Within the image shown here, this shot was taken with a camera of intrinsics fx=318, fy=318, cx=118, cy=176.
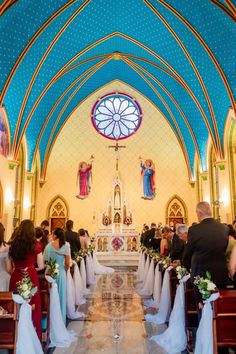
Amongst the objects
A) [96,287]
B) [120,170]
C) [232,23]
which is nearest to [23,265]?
[96,287]

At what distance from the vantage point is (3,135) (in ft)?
43.8

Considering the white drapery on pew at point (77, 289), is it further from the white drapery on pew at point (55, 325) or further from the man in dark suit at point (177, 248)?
the man in dark suit at point (177, 248)

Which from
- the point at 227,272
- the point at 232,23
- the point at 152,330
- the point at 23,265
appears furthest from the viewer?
the point at 232,23

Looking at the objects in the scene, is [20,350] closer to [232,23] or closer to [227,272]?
[227,272]

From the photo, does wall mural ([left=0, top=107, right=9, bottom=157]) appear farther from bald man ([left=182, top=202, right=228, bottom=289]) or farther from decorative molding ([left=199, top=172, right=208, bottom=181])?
bald man ([left=182, top=202, right=228, bottom=289])

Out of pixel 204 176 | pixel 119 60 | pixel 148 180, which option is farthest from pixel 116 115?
pixel 204 176

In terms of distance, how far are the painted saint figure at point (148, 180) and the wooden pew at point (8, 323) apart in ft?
48.7

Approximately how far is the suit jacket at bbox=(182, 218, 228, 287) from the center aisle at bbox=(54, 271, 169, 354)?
1.52m

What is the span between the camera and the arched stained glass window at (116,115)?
63.3 feet

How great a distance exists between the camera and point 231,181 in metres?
13.2

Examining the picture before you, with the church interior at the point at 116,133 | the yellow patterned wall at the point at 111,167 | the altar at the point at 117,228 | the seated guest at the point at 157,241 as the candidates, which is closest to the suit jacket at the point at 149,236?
the church interior at the point at 116,133

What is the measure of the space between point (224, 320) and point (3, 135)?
1190 centimetres

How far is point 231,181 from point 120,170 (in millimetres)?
7139

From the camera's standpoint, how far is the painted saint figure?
60.2ft
